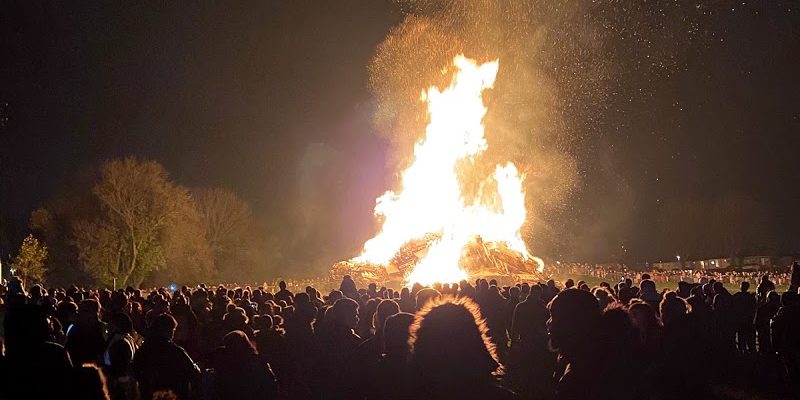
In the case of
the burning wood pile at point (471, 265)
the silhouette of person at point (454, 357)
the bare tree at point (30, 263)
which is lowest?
the silhouette of person at point (454, 357)

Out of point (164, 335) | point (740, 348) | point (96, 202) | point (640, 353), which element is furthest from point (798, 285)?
point (96, 202)

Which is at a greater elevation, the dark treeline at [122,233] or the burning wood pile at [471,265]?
the dark treeline at [122,233]

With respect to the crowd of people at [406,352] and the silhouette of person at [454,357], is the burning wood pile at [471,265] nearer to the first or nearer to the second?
the crowd of people at [406,352]

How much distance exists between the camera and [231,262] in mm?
61094

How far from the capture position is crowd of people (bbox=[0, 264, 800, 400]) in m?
3.80

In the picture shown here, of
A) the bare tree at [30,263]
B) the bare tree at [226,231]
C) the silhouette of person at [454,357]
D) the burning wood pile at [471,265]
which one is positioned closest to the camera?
the silhouette of person at [454,357]

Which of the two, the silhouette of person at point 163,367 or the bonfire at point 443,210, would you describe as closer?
the silhouette of person at point 163,367

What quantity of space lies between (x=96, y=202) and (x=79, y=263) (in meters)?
4.78

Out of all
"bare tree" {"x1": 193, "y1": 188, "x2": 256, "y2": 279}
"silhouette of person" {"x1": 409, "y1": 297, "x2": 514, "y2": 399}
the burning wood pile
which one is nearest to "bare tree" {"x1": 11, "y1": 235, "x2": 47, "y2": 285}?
"bare tree" {"x1": 193, "y1": 188, "x2": 256, "y2": 279}

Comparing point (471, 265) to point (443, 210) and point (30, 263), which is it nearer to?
point (443, 210)

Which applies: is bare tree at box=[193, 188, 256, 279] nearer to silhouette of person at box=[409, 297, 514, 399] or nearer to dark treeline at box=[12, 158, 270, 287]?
dark treeline at box=[12, 158, 270, 287]

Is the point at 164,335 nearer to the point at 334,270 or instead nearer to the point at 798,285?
the point at 798,285

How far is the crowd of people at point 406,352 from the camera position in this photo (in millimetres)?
3805

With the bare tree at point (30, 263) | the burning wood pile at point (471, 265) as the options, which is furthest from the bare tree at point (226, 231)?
the burning wood pile at point (471, 265)
